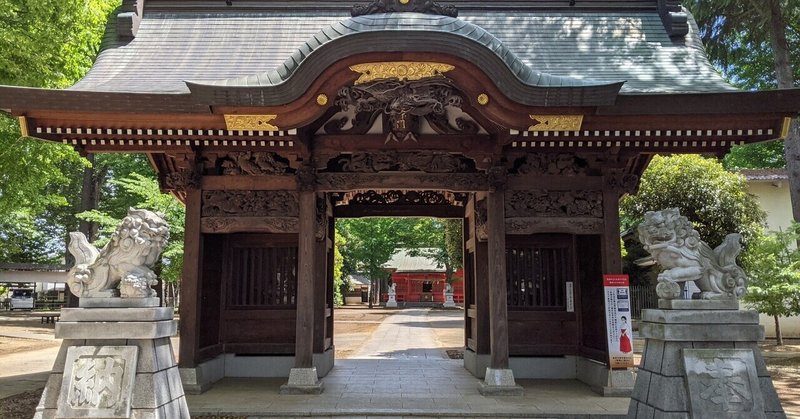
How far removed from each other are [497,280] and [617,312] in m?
1.83

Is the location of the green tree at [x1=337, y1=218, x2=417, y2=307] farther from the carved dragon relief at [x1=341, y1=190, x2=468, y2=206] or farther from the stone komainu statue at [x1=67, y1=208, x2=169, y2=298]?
the stone komainu statue at [x1=67, y1=208, x2=169, y2=298]

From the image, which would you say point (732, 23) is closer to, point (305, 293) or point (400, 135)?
point (400, 135)

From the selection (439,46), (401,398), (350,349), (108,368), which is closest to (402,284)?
(350,349)

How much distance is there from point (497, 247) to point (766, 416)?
151 inches

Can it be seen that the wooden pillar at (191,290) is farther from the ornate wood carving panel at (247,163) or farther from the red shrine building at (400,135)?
the ornate wood carving panel at (247,163)

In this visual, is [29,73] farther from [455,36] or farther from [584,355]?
[584,355]

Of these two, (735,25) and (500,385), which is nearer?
(500,385)

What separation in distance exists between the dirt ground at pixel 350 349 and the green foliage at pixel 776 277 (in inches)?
49.8

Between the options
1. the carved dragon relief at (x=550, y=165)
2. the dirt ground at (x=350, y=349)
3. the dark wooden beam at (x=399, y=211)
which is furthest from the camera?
the dark wooden beam at (x=399, y=211)

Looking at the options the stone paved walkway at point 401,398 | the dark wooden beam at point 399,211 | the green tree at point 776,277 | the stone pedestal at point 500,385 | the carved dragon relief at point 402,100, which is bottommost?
the stone paved walkway at point 401,398

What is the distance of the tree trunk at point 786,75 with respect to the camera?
13.8 metres

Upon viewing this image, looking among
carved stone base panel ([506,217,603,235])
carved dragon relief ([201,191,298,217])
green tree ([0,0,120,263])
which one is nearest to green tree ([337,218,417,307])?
green tree ([0,0,120,263])

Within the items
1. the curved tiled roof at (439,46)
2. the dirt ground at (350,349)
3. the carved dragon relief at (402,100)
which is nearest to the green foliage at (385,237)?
the dirt ground at (350,349)

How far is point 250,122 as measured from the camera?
705 centimetres
